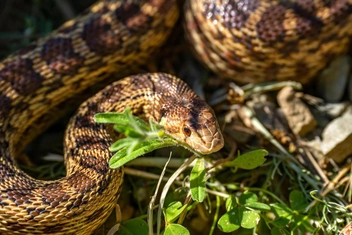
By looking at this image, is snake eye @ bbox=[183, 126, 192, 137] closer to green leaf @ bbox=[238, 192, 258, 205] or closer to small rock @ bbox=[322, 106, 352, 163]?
green leaf @ bbox=[238, 192, 258, 205]

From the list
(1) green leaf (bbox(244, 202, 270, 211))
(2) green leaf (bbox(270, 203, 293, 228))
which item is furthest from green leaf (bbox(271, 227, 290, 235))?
(1) green leaf (bbox(244, 202, 270, 211))

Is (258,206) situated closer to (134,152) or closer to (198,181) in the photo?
(198,181)

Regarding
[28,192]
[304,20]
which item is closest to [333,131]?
[304,20]

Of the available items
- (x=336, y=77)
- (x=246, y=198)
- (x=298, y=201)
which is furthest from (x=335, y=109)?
(x=246, y=198)

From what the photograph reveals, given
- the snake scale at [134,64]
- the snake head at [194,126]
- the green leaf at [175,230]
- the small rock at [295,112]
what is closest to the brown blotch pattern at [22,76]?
the snake scale at [134,64]

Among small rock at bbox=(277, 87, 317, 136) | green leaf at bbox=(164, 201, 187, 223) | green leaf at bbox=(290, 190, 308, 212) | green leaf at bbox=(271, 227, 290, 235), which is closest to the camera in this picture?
green leaf at bbox=(164, 201, 187, 223)
